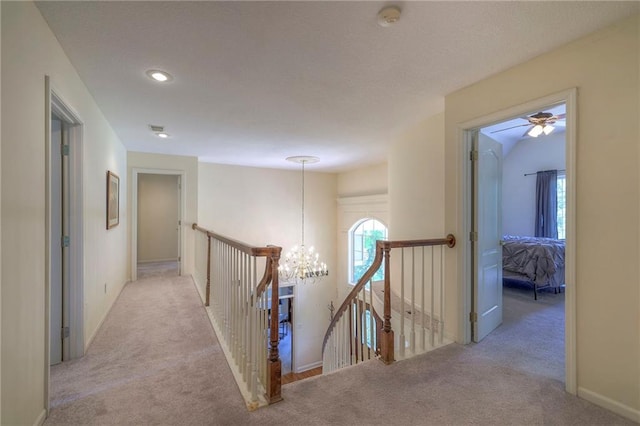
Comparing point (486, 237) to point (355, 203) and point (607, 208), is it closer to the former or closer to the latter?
point (607, 208)

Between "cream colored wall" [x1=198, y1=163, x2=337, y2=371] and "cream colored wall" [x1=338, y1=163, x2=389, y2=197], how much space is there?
13.6 inches

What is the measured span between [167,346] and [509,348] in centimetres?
306

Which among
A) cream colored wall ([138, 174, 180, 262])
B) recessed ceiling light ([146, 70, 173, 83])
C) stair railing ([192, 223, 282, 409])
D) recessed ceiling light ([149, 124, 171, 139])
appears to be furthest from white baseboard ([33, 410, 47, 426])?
cream colored wall ([138, 174, 180, 262])

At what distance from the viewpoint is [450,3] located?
1.50 metres

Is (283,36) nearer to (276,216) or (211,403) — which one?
(211,403)

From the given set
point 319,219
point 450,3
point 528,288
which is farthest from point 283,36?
point 319,219

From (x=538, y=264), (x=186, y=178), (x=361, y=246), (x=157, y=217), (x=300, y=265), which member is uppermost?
(x=186, y=178)

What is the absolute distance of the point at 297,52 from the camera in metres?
1.97

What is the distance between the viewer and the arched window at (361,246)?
682 centimetres

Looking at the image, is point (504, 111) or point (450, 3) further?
point (504, 111)

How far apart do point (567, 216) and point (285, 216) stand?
575 centimetres

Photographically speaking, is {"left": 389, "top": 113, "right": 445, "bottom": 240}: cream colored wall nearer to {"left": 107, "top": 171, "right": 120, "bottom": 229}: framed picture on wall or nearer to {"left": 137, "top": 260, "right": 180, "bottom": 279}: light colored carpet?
{"left": 107, "top": 171, "right": 120, "bottom": 229}: framed picture on wall

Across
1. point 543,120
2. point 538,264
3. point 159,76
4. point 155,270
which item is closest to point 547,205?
point 538,264

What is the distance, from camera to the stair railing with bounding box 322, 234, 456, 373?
91.7 inches
